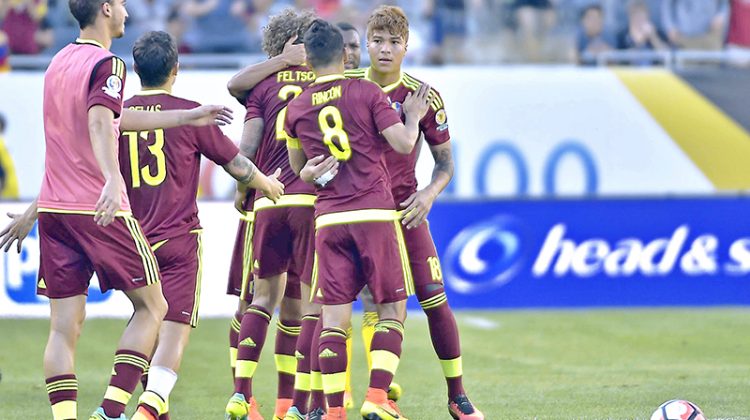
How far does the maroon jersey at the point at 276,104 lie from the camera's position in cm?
836

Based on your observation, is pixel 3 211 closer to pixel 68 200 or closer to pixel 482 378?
pixel 482 378

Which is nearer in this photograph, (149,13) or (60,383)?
(60,383)

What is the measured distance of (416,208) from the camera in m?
7.73

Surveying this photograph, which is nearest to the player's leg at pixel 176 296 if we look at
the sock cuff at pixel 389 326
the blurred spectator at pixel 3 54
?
the sock cuff at pixel 389 326

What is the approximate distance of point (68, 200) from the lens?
6.79 meters

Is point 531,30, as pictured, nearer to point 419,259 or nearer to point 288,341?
point 288,341

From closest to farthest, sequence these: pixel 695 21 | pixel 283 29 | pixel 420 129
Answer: pixel 420 129, pixel 283 29, pixel 695 21

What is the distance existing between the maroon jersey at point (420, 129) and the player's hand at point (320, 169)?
51cm

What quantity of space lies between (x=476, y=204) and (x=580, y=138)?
2.48m

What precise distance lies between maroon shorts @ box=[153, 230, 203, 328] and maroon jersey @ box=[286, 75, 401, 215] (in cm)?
77

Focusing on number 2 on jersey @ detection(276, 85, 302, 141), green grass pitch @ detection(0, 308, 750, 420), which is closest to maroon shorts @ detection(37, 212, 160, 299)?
number 2 on jersey @ detection(276, 85, 302, 141)

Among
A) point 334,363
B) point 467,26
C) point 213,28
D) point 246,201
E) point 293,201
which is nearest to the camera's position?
point 334,363

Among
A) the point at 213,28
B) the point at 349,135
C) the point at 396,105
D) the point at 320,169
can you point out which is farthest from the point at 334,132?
the point at 213,28

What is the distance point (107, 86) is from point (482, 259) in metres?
8.32
